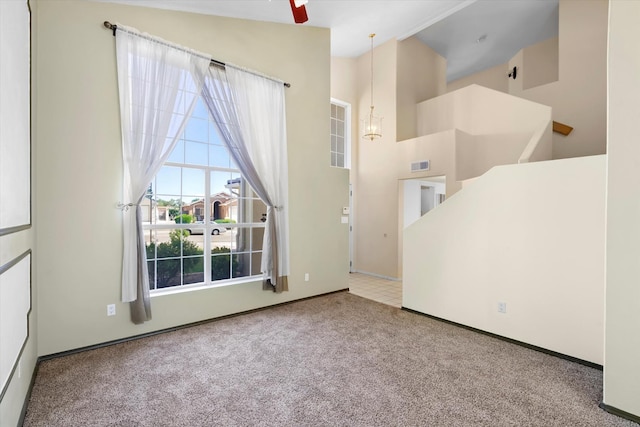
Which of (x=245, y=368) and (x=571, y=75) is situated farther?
(x=571, y=75)

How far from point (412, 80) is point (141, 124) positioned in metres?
5.49

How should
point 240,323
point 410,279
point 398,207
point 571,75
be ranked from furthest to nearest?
point 398,207 → point 571,75 → point 410,279 → point 240,323

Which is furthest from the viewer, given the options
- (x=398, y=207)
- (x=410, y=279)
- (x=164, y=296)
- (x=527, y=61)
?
(x=527, y=61)

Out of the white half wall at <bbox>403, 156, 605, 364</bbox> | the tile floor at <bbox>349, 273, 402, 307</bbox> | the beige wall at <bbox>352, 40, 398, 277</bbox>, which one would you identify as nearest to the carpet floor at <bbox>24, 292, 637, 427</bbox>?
the white half wall at <bbox>403, 156, 605, 364</bbox>

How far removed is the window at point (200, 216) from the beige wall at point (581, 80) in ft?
17.9

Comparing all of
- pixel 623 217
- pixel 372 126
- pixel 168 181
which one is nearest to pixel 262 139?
pixel 168 181

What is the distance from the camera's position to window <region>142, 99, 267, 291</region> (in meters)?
3.46

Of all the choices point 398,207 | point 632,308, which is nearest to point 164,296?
point 632,308

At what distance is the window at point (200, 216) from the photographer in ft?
11.3

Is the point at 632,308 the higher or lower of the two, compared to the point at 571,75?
lower

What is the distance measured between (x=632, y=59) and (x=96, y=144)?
4464mm

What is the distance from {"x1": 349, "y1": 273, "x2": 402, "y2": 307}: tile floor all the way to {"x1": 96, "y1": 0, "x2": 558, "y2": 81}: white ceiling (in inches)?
175

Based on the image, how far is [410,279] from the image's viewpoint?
411 cm

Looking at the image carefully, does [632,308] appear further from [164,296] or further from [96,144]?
[96,144]
